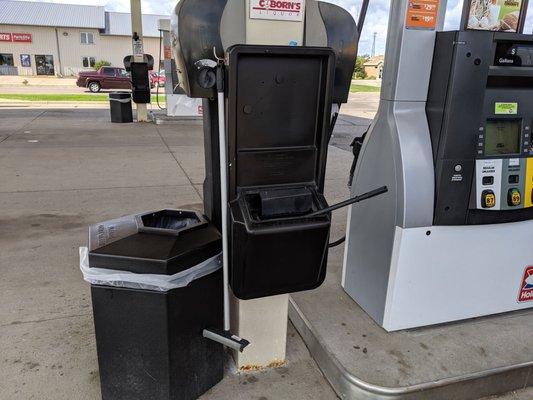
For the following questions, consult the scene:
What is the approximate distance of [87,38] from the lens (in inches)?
1459

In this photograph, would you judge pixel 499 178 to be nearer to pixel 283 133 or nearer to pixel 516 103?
pixel 516 103

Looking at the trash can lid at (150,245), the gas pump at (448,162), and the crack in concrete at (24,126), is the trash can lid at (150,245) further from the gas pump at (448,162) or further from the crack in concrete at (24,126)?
the crack in concrete at (24,126)

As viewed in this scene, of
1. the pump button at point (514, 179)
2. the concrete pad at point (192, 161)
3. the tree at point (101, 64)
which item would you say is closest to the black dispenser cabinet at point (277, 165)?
the pump button at point (514, 179)

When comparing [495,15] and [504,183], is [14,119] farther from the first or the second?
[504,183]

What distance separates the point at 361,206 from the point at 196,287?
1140 mm

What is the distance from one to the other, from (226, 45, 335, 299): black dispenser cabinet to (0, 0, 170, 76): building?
39.0m

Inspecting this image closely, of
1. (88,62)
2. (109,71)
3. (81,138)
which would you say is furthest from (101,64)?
(81,138)

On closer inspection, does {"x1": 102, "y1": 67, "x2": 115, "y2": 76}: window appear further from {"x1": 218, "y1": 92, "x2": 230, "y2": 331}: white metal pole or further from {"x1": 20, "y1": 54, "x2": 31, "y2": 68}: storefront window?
{"x1": 218, "y1": 92, "x2": 230, "y2": 331}: white metal pole

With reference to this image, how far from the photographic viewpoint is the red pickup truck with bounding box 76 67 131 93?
2278cm

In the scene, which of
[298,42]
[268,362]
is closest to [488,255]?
[268,362]

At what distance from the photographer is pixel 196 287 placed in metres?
1.84

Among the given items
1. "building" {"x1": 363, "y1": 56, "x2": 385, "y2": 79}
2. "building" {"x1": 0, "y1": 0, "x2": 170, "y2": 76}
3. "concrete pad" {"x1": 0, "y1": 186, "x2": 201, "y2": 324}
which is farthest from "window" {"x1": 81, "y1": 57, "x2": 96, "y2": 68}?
"concrete pad" {"x1": 0, "y1": 186, "x2": 201, "y2": 324}

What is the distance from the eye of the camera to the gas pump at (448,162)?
208 cm

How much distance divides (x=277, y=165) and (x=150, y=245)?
1.98ft
